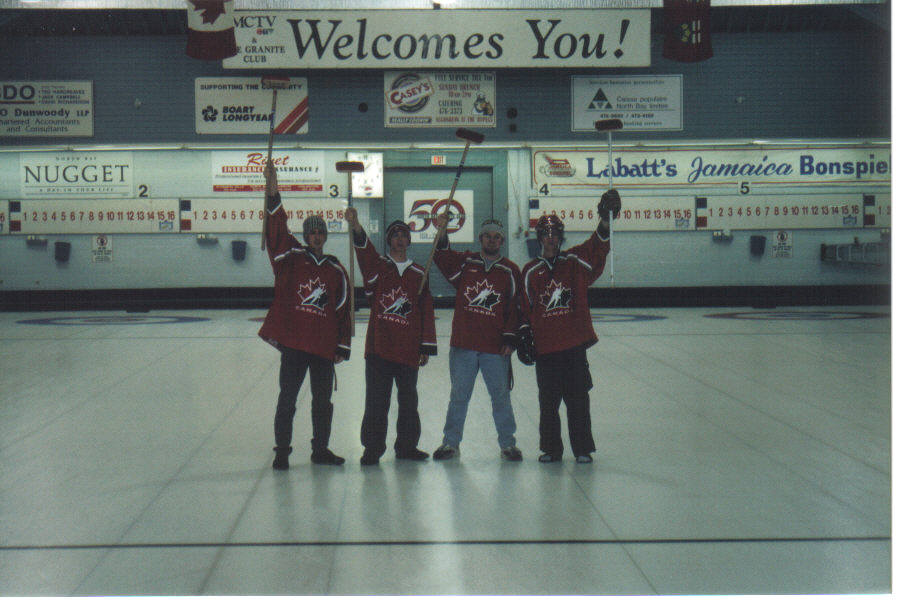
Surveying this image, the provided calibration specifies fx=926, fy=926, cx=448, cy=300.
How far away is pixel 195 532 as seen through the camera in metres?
3.81

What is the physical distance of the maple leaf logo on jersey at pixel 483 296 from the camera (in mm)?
5172

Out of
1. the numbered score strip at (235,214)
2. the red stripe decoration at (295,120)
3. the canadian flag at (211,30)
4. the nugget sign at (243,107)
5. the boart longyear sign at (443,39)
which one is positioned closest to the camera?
the canadian flag at (211,30)

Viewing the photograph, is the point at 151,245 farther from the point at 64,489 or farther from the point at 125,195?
the point at 64,489

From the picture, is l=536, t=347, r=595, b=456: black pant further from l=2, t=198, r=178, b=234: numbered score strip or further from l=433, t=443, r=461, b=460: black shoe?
l=2, t=198, r=178, b=234: numbered score strip

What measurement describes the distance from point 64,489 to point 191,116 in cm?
1190

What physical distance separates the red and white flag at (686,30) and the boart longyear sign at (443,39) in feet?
3.00

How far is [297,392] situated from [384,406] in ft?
1.62

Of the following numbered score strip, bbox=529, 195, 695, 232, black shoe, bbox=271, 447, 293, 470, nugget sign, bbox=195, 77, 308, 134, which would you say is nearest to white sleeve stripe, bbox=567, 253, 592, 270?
black shoe, bbox=271, 447, 293, 470

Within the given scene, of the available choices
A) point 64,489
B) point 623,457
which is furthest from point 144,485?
point 623,457

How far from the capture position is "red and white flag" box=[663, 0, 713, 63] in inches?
526

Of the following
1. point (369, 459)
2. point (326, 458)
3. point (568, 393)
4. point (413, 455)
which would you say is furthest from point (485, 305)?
point (326, 458)

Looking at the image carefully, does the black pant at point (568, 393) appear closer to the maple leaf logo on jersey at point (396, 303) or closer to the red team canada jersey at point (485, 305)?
the red team canada jersey at point (485, 305)

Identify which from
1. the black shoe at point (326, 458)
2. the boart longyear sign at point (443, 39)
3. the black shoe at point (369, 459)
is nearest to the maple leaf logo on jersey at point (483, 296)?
the black shoe at point (369, 459)

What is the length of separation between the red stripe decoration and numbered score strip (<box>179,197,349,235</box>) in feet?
3.81
